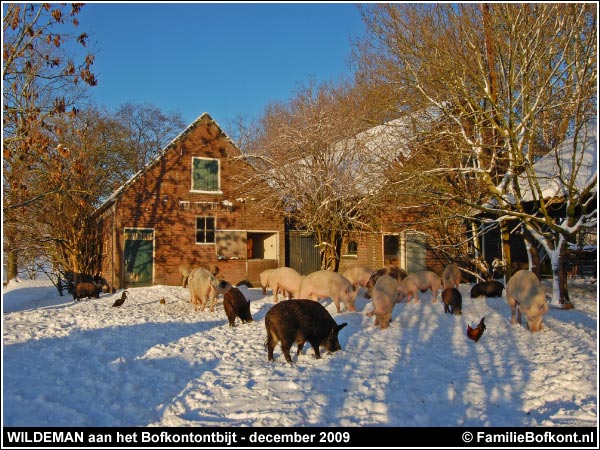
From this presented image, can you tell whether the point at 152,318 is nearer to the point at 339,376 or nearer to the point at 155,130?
the point at 339,376

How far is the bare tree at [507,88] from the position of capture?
39.1 feet

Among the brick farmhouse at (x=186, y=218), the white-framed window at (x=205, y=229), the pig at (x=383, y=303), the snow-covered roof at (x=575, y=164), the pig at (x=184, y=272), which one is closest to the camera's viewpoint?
the pig at (x=383, y=303)

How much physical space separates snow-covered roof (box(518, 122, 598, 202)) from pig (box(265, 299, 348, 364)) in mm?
6984

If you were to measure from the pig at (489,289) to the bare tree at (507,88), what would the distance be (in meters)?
1.64

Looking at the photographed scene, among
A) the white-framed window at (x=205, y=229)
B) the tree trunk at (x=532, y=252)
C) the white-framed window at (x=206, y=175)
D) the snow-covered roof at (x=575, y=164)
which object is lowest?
the tree trunk at (x=532, y=252)

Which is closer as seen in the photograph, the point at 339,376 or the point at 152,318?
the point at 339,376

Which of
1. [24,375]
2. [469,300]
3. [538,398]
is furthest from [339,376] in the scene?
[469,300]

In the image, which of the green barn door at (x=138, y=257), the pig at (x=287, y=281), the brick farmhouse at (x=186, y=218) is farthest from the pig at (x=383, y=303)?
the green barn door at (x=138, y=257)

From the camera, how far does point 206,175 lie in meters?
22.2

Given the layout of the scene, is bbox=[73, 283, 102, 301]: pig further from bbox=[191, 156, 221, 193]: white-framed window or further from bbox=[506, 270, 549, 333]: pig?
bbox=[506, 270, 549, 333]: pig

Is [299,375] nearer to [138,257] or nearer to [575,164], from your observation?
[575,164]

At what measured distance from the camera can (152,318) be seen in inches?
500

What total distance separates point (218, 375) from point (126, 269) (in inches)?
560

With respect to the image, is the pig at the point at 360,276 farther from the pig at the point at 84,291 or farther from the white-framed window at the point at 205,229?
the pig at the point at 84,291
